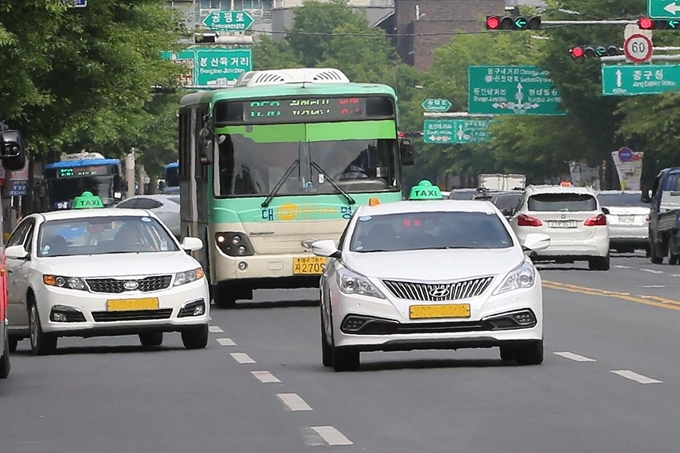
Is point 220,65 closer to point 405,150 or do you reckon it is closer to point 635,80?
point 635,80

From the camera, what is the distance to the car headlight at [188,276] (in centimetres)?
2114

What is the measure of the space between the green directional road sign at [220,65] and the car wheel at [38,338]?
160ft

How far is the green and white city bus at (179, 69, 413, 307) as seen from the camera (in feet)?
96.5

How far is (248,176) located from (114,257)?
8223mm

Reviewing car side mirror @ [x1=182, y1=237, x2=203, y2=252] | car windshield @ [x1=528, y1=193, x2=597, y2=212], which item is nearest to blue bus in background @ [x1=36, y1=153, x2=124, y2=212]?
car windshield @ [x1=528, y1=193, x2=597, y2=212]

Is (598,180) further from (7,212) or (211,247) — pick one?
(211,247)

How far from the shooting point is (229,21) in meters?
75.7

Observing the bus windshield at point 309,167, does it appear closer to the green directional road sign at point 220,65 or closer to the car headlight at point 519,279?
the car headlight at point 519,279

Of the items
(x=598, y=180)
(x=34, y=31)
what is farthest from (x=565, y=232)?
(x=598, y=180)

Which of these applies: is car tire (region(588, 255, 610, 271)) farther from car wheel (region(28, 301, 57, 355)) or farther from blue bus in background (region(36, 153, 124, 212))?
blue bus in background (region(36, 153, 124, 212))

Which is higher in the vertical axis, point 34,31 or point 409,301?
point 34,31

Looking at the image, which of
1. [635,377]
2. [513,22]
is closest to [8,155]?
[635,377]

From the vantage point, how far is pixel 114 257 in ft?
70.4

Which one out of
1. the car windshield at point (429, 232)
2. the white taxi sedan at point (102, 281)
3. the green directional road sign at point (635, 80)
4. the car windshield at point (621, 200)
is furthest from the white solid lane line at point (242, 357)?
the green directional road sign at point (635, 80)
